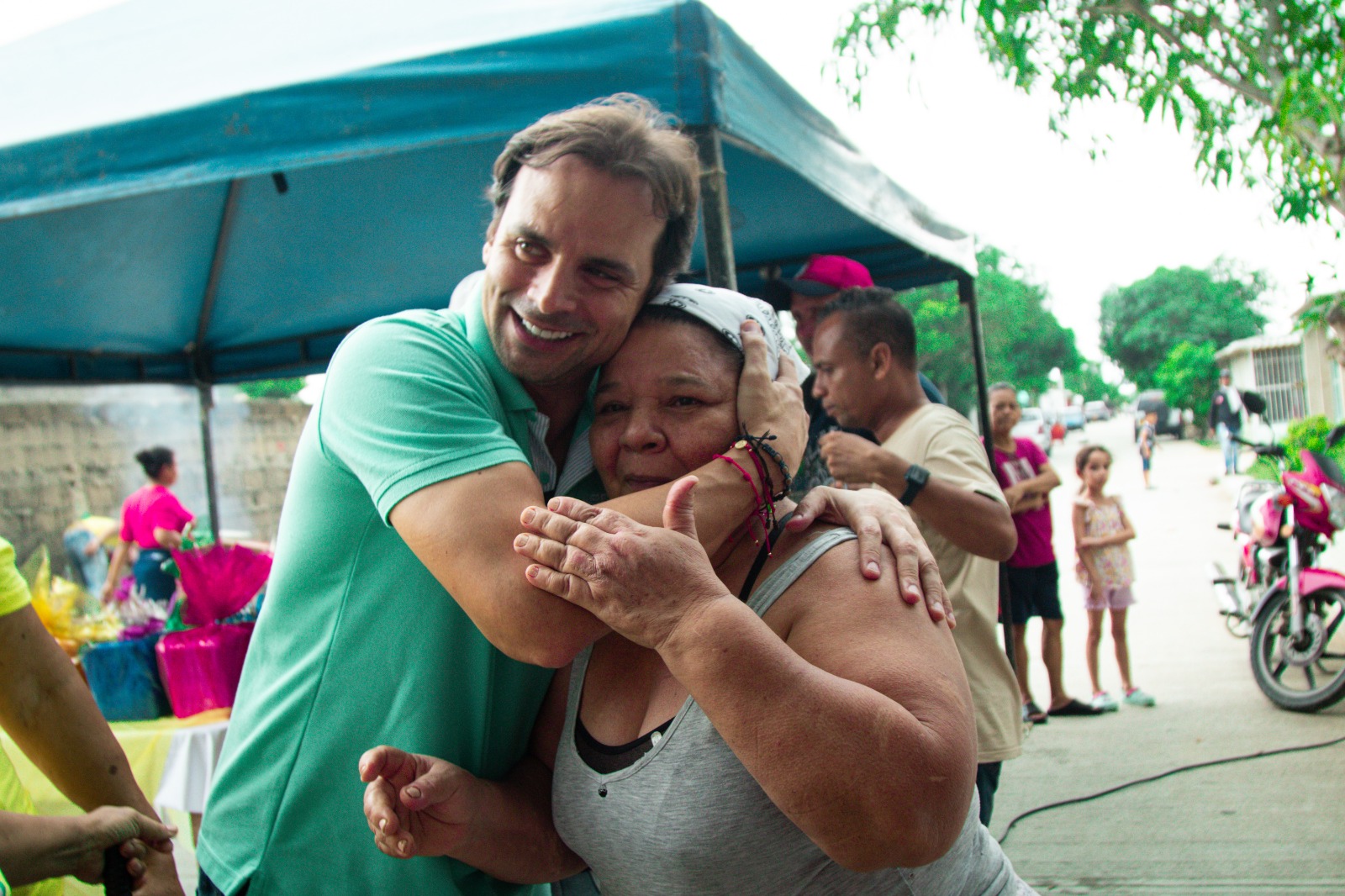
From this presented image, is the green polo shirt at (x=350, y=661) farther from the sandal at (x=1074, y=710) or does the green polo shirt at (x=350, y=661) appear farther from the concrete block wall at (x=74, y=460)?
the concrete block wall at (x=74, y=460)

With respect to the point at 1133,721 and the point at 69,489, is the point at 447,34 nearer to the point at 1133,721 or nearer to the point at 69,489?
the point at 1133,721

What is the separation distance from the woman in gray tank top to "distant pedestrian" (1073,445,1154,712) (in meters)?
4.93

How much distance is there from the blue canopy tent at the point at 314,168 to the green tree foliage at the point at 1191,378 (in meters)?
39.8

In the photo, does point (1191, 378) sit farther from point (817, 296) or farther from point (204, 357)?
point (204, 357)

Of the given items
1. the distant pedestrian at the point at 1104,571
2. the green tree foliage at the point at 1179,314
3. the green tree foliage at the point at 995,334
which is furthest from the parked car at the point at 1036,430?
the green tree foliage at the point at 1179,314

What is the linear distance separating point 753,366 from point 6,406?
39.3 ft

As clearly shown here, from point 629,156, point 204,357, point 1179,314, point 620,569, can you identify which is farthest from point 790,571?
point 1179,314

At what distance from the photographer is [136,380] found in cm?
632

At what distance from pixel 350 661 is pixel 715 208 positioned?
1458 mm

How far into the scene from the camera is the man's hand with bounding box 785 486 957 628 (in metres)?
1.35

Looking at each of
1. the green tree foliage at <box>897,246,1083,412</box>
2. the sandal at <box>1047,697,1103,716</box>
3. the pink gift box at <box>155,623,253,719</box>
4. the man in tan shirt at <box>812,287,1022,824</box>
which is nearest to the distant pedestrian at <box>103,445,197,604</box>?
the pink gift box at <box>155,623,253,719</box>

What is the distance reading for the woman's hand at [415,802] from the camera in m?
1.28

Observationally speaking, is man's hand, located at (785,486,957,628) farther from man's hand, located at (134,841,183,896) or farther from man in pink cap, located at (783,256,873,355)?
man in pink cap, located at (783,256,873,355)

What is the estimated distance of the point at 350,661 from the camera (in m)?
1.37
